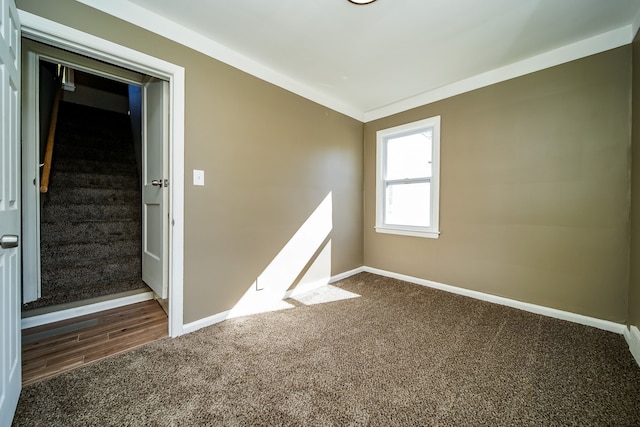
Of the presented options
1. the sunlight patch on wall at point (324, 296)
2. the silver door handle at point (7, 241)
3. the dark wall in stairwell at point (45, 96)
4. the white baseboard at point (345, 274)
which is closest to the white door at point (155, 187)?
the dark wall in stairwell at point (45, 96)

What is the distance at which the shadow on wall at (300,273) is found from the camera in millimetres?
2456

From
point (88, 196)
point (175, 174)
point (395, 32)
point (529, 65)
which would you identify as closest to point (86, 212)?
point (88, 196)

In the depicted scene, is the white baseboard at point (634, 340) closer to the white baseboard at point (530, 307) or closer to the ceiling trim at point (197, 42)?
the white baseboard at point (530, 307)

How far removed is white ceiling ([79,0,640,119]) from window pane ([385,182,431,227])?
1.27 metres

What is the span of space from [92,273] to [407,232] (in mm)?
3463

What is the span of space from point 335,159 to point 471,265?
197 cm

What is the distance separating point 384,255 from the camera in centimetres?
350

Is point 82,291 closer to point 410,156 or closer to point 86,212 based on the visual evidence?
point 86,212

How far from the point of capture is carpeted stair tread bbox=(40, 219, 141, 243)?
2402 mm

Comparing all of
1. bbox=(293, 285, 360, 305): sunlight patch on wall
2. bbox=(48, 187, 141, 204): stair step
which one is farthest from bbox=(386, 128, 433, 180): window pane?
bbox=(48, 187, 141, 204): stair step

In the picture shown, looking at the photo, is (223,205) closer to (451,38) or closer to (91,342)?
(91,342)

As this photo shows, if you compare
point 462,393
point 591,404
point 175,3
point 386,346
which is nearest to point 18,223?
point 175,3

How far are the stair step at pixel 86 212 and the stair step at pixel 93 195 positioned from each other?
0.06 m

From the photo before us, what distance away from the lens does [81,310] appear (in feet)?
7.48
